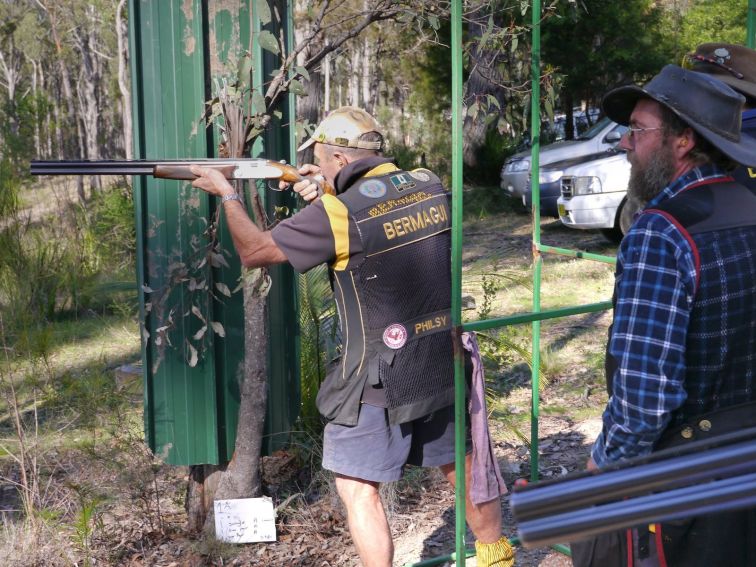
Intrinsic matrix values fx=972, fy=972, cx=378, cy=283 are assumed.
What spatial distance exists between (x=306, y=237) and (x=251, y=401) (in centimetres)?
115

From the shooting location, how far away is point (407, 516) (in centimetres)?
469

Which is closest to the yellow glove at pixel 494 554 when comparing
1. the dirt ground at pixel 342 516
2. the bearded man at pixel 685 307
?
the dirt ground at pixel 342 516

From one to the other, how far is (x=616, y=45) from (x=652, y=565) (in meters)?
15.6

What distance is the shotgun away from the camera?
3645 mm

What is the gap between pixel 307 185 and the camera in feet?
12.3

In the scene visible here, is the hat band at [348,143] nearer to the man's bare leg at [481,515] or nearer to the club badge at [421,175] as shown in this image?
the club badge at [421,175]

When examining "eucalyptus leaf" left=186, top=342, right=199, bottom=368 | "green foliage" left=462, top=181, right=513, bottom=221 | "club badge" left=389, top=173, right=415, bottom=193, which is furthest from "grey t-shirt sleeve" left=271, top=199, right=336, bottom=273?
"green foliage" left=462, top=181, right=513, bottom=221

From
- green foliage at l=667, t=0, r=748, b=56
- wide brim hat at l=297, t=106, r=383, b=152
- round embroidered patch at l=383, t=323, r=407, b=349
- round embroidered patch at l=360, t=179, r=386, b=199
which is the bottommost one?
round embroidered patch at l=383, t=323, r=407, b=349

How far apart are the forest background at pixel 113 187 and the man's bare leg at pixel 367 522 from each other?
1138 mm

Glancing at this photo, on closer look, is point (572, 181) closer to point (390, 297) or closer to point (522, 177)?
point (522, 177)

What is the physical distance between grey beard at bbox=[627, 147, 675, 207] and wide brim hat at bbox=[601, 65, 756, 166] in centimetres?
11

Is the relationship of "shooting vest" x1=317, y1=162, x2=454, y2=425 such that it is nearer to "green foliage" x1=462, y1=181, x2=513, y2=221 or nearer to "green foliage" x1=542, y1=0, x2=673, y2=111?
"green foliage" x1=462, y1=181, x2=513, y2=221

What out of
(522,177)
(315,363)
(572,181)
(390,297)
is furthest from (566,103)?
(390,297)

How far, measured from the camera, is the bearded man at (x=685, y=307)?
2.31 meters
